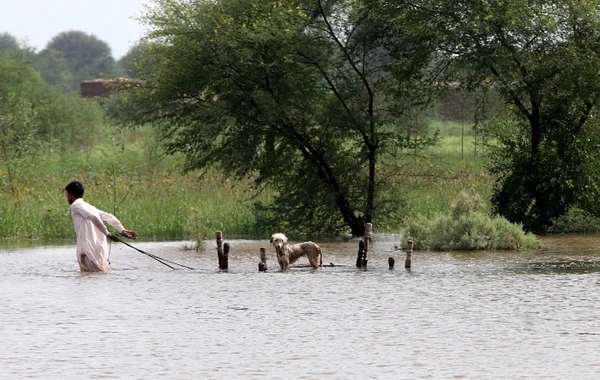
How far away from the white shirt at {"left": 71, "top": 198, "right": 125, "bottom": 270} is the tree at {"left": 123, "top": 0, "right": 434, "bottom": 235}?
664 cm

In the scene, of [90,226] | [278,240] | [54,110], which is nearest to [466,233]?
[278,240]

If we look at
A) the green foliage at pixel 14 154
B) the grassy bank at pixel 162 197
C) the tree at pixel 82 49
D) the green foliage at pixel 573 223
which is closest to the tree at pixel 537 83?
the green foliage at pixel 573 223

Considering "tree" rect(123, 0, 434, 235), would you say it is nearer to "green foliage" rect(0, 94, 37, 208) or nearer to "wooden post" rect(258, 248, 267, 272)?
"green foliage" rect(0, 94, 37, 208)

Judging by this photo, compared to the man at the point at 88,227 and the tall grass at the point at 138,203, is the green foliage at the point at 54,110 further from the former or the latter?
the man at the point at 88,227

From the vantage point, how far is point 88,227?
17297 millimetres

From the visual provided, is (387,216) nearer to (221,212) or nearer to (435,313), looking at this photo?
(221,212)

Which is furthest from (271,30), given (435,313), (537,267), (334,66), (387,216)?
(435,313)

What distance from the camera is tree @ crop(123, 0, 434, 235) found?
23.9 meters

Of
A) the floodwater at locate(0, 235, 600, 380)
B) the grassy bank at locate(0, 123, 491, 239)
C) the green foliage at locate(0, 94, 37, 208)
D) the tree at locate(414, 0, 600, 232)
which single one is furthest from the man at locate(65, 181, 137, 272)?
the green foliage at locate(0, 94, 37, 208)

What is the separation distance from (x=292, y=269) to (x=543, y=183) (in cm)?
837

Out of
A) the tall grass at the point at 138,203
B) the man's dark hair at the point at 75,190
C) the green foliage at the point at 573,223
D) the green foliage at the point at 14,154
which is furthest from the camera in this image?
the green foliage at the point at 14,154

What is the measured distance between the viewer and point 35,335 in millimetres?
12703

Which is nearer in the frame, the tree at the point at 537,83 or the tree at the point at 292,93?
the tree at the point at 537,83

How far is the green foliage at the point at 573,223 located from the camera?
2572 cm
